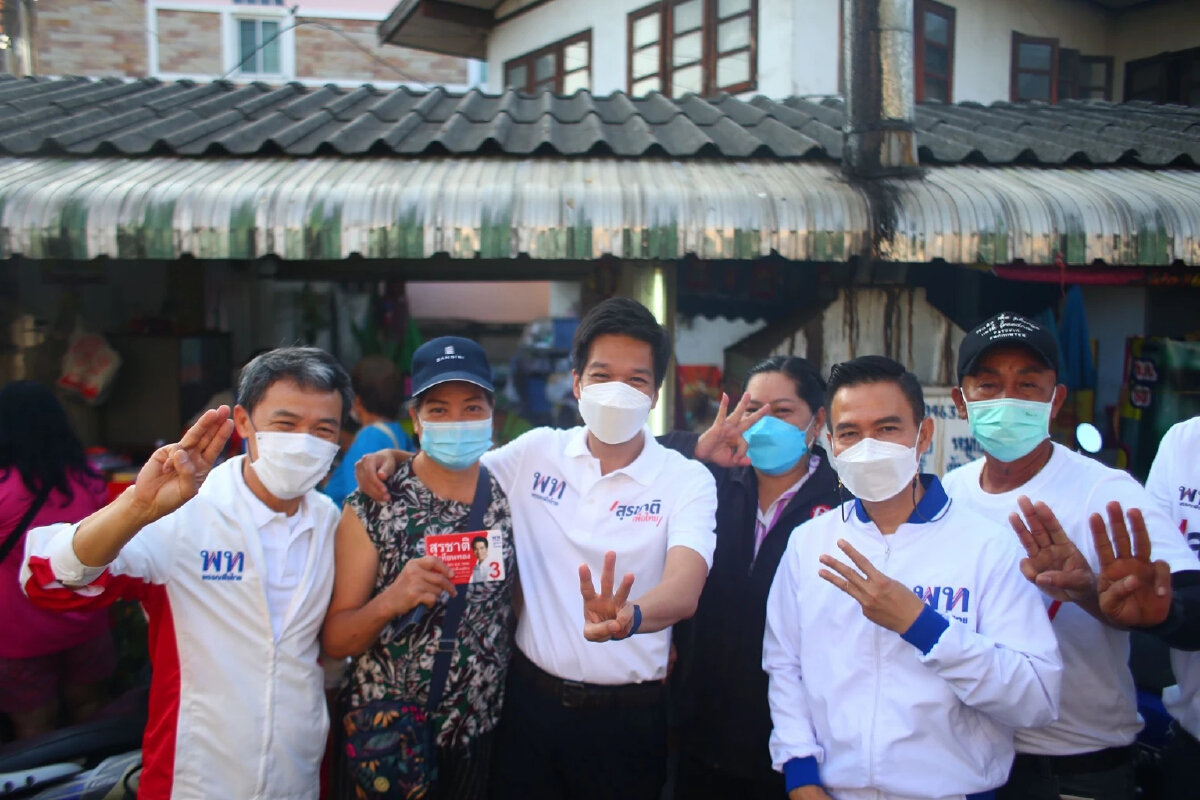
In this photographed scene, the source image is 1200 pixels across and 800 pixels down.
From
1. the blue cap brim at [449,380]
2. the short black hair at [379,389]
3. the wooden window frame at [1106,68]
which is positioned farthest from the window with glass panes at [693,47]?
the blue cap brim at [449,380]

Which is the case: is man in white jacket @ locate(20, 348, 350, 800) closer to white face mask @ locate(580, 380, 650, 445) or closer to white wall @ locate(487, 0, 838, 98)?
white face mask @ locate(580, 380, 650, 445)

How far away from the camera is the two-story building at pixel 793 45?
871 centimetres

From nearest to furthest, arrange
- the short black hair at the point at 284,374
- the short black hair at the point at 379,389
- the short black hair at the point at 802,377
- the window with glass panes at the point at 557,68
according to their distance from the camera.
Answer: the short black hair at the point at 284,374
the short black hair at the point at 802,377
the short black hair at the point at 379,389
the window with glass panes at the point at 557,68

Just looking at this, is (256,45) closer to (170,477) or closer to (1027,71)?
(1027,71)

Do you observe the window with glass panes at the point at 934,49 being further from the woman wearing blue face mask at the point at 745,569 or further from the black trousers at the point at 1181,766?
the black trousers at the point at 1181,766

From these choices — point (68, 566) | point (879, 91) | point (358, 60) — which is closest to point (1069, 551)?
point (68, 566)

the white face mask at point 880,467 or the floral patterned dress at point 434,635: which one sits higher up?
the white face mask at point 880,467

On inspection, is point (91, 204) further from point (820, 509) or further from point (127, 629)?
point (820, 509)

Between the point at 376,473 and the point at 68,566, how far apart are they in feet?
2.82

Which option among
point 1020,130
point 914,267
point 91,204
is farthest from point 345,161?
point 1020,130

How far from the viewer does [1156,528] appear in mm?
2229

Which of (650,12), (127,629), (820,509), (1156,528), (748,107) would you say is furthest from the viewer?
(650,12)

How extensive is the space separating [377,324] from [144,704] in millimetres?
3912

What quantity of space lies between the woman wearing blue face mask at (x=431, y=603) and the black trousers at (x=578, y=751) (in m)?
0.11
